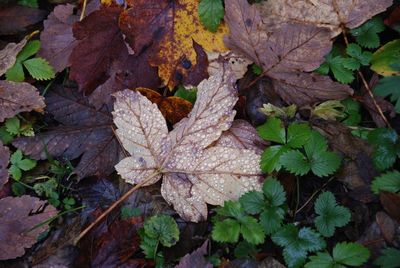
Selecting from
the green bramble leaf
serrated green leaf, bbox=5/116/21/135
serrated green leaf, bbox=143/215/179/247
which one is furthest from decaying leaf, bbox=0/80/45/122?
the green bramble leaf

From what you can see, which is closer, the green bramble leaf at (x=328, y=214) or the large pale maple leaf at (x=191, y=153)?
the green bramble leaf at (x=328, y=214)

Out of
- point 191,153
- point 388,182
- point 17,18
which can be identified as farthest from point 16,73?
point 388,182

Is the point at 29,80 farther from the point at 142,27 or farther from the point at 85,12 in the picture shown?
the point at 142,27

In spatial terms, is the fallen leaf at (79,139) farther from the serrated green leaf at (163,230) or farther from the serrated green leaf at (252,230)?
the serrated green leaf at (252,230)

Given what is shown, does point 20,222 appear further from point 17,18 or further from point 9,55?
point 17,18

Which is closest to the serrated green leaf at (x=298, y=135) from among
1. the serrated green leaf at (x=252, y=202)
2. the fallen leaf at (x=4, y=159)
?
the serrated green leaf at (x=252, y=202)

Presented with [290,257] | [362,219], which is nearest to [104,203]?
[290,257]
